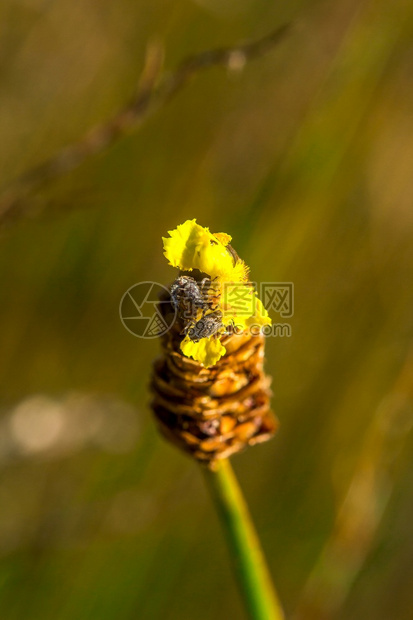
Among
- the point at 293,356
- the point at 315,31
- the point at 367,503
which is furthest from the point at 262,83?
the point at 367,503

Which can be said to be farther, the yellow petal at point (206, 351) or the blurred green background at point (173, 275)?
the blurred green background at point (173, 275)

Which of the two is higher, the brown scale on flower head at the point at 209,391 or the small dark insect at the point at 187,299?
the small dark insect at the point at 187,299

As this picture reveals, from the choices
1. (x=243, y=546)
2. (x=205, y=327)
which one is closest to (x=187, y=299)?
(x=205, y=327)

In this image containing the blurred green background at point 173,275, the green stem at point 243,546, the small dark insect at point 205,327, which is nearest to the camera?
the small dark insect at point 205,327

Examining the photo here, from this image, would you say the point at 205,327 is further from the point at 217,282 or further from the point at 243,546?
the point at 243,546

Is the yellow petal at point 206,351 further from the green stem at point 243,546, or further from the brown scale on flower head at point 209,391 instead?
the green stem at point 243,546

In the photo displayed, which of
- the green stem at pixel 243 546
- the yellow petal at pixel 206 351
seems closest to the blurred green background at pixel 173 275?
the green stem at pixel 243 546

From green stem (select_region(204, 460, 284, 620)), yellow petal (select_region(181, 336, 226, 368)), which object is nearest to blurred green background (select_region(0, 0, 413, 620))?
green stem (select_region(204, 460, 284, 620))
